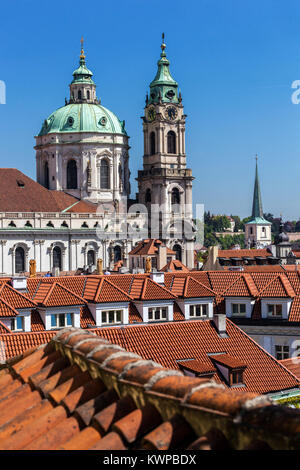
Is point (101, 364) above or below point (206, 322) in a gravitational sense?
above

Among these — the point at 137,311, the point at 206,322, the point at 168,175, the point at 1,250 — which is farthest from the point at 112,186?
the point at 206,322

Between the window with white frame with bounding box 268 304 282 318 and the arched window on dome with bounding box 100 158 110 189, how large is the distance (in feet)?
245

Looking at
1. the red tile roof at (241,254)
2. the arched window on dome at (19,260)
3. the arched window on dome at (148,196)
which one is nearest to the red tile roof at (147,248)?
the red tile roof at (241,254)

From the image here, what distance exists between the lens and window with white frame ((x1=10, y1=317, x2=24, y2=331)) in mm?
29250

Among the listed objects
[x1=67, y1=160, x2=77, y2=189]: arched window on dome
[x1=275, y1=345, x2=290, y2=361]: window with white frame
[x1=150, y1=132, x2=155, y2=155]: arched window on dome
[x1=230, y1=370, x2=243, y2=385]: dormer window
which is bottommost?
[x1=275, y1=345, x2=290, y2=361]: window with white frame

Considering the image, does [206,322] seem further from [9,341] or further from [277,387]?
[9,341]

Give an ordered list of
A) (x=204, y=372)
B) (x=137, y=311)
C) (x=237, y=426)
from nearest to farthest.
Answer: (x=237, y=426) → (x=204, y=372) → (x=137, y=311)

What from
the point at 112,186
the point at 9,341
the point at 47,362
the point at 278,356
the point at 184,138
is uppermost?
the point at 184,138

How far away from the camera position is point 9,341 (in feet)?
73.9

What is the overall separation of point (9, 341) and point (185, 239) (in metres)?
84.8

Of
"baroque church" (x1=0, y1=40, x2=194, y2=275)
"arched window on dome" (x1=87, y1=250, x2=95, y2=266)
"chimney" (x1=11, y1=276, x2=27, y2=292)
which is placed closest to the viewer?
"chimney" (x1=11, y1=276, x2=27, y2=292)

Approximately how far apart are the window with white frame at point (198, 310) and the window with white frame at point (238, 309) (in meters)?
1.55

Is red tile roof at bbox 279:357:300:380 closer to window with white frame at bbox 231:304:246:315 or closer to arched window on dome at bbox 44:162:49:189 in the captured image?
window with white frame at bbox 231:304:246:315

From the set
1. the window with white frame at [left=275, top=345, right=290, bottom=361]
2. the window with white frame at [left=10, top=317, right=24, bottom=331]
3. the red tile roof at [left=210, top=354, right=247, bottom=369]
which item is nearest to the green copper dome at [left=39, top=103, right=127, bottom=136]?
the window with white frame at [left=10, top=317, right=24, bottom=331]
